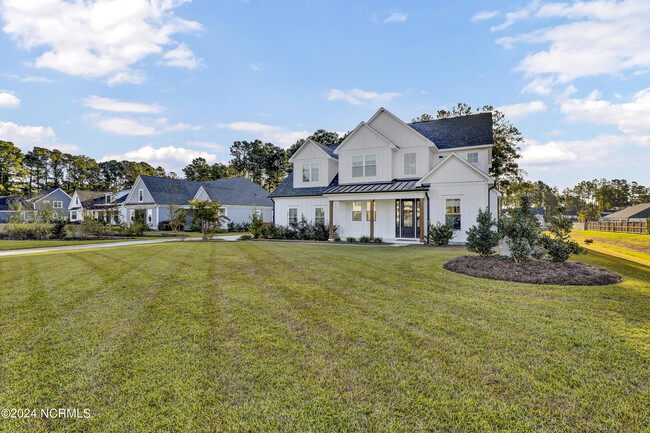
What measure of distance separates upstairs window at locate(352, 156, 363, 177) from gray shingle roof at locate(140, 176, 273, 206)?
735 inches

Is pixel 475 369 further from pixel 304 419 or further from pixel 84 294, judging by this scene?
pixel 84 294

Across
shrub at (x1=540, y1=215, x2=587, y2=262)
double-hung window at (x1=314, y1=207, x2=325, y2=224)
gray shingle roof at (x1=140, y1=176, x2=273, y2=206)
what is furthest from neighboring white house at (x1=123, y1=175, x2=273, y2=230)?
shrub at (x1=540, y1=215, x2=587, y2=262)

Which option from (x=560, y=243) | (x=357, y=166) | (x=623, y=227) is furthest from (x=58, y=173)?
(x=623, y=227)

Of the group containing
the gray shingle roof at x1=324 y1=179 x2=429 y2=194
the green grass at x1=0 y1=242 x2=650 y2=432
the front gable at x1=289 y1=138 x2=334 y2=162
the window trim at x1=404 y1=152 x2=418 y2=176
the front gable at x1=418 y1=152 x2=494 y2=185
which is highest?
the front gable at x1=289 y1=138 x2=334 y2=162

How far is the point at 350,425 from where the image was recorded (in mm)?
2248

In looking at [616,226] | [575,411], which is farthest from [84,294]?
[616,226]

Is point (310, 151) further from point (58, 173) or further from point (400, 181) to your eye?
point (58, 173)

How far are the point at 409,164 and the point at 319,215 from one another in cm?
666

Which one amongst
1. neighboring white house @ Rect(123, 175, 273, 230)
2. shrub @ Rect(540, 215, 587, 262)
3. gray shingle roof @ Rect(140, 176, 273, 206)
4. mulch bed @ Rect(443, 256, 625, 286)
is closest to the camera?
mulch bed @ Rect(443, 256, 625, 286)

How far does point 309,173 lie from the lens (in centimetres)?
2075

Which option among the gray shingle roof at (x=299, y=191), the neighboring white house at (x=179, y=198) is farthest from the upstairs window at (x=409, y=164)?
the neighboring white house at (x=179, y=198)

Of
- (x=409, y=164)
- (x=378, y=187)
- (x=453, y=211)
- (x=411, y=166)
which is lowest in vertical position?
(x=453, y=211)

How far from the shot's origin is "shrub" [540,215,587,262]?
7.95 m

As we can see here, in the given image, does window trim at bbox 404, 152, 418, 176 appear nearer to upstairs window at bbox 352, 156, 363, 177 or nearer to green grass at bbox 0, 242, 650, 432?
upstairs window at bbox 352, 156, 363, 177
